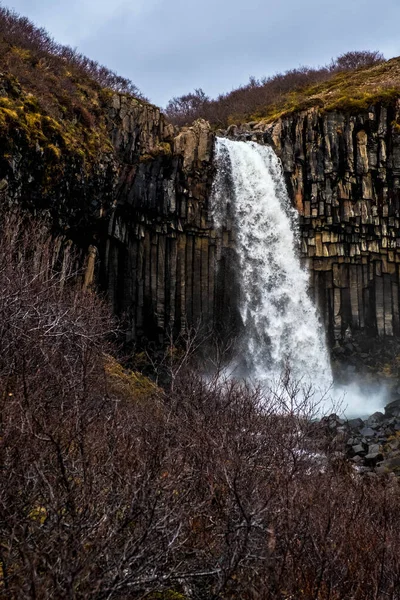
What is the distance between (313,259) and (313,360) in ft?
16.4

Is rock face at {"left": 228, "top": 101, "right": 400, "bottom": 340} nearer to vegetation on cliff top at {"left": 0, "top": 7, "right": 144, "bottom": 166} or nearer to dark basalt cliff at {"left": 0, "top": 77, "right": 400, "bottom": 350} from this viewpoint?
dark basalt cliff at {"left": 0, "top": 77, "right": 400, "bottom": 350}

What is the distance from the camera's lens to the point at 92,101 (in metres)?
21.4

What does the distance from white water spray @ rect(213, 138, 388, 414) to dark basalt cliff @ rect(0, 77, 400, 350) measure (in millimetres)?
650

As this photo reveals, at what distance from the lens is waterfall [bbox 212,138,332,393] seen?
24.9 meters

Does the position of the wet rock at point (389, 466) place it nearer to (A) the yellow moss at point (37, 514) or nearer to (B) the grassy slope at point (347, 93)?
(A) the yellow moss at point (37, 514)

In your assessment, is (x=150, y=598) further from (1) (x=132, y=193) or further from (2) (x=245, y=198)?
(2) (x=245, y=198)

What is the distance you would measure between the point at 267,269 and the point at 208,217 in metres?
3.93

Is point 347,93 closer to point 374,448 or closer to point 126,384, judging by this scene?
point 374,448

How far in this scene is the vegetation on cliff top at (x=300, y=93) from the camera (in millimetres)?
27042

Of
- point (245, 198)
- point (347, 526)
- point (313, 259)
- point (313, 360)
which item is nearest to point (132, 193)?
point (245, 198)

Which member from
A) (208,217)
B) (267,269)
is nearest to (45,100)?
(208,217)

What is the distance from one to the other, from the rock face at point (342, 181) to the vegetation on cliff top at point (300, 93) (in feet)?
3.27

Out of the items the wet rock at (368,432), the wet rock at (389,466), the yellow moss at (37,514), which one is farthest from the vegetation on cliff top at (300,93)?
the yellow moss at (37,514)

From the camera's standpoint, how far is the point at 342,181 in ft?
83.5
